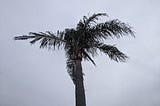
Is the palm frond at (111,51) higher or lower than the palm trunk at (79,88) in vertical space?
higher

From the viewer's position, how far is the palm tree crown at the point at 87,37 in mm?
13500

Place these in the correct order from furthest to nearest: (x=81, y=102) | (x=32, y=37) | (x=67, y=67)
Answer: (x=67, y=67)
(x=32, y=37)
(x=81, y=102)

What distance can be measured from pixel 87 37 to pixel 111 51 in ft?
3.97

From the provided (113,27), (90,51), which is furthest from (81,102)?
(113,27)

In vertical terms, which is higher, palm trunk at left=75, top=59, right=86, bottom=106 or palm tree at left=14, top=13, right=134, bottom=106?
palm tree at left=14, top=13, right=134, bottom=106

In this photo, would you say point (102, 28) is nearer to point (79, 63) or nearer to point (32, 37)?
point (79, 63)

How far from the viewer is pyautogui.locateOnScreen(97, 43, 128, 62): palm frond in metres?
13.9

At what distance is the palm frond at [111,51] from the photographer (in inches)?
547

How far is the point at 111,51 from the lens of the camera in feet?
45.6

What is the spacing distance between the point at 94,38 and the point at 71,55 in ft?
4.42

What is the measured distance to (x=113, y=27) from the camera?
1386 centimetres

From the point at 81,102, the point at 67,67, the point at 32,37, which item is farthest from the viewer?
the point at 67,67

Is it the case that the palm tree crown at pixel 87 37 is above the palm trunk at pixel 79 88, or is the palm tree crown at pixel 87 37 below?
above

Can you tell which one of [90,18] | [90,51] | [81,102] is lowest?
[81,102]
